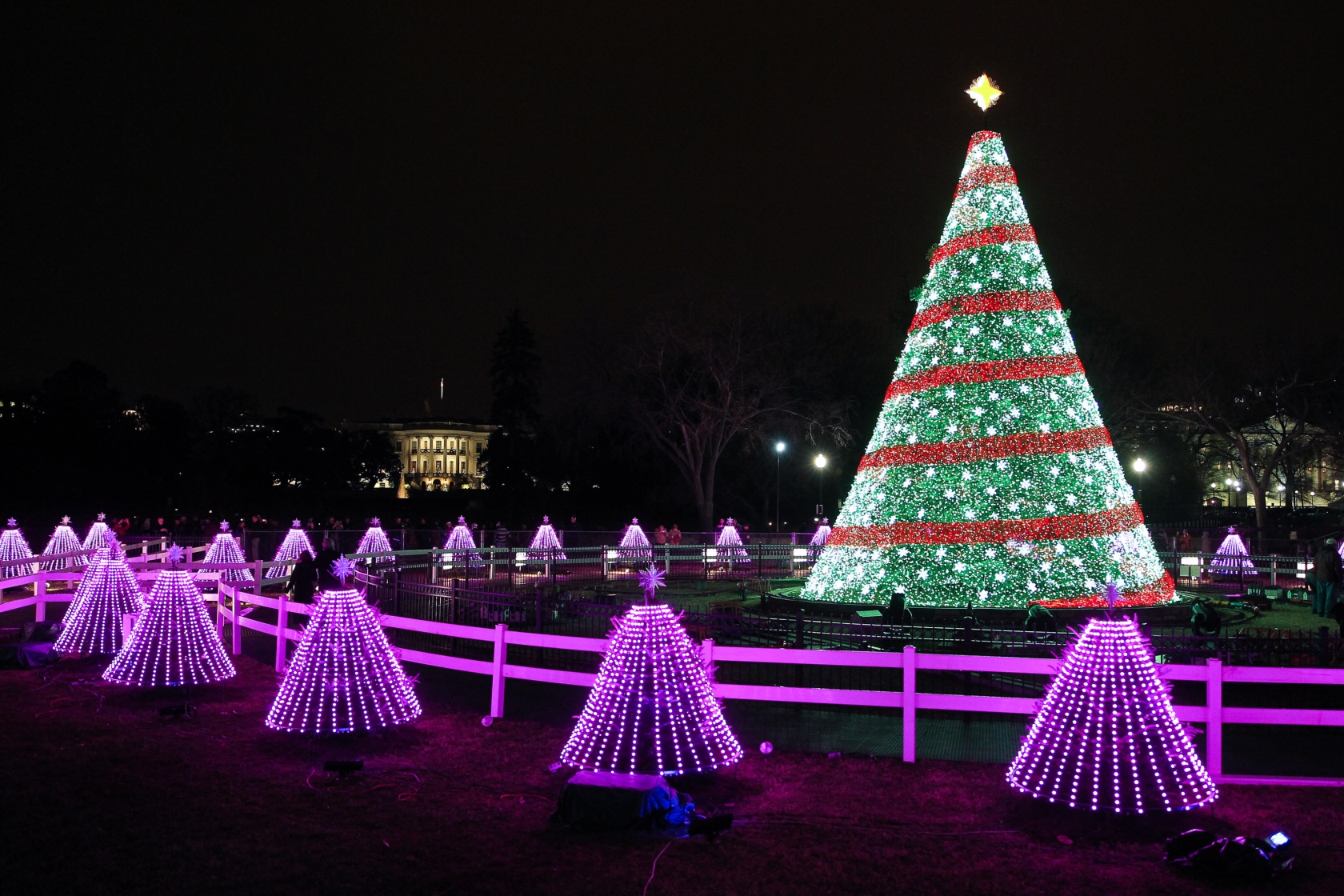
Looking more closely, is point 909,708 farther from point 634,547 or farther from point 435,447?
point 435,447

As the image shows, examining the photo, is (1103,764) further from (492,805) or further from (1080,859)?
(492,805)

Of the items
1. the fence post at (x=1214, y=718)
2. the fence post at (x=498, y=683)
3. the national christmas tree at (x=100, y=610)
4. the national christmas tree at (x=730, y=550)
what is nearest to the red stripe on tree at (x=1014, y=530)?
the fence post at (x=1214, y=718)

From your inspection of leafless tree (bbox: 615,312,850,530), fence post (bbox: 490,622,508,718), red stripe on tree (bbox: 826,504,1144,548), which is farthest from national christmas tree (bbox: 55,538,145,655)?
leafless tree (bbox: 615,312,850,530)

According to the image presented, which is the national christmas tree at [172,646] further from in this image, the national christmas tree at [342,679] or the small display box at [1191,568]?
the small display box at [1191,568]

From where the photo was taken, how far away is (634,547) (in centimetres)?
3039

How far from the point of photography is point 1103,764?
7.09 m

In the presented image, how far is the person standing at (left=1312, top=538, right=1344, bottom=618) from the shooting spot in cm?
1551

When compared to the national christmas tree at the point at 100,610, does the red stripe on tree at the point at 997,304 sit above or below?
above

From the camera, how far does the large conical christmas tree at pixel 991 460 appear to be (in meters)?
14.4

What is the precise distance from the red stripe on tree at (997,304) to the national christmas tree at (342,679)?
983cm

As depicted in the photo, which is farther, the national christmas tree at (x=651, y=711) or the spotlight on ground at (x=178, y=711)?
the spotlight on ground at (x=178, y=711)

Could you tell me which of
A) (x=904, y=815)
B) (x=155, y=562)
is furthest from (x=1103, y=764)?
(x=155, y=562)

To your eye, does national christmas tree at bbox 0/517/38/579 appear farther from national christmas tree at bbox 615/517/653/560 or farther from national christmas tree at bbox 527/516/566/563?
national christmas tree at bbox 615/517/653/560

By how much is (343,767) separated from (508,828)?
1.92 m
